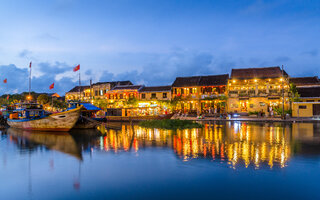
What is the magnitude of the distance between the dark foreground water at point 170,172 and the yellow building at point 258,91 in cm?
2801

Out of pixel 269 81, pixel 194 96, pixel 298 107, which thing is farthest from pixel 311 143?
pixel 194 96

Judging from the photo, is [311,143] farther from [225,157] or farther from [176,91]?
[176,91]

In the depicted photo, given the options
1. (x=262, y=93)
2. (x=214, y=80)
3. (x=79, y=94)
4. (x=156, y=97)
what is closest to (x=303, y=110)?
(x=262, y=93)

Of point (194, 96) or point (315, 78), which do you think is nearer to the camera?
point (315, 78)

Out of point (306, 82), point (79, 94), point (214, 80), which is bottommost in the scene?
point (79, 94)

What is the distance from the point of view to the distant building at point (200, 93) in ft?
160

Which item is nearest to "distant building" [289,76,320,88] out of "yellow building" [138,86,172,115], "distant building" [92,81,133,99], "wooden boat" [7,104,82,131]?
"yellow building" [138,86,172,115]

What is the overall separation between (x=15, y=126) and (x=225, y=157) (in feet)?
108

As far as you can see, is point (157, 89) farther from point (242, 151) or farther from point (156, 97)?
point (242, 151)

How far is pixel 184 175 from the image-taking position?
10.8 m

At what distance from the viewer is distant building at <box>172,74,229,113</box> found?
48.9 meters

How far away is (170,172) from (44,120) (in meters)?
23.0

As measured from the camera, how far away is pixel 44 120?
29312mm

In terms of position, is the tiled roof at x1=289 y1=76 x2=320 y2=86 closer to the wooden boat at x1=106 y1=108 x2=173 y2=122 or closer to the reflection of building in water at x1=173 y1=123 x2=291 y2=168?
the wooden boat at x1=106 y1=108 x2=173 y2=122
